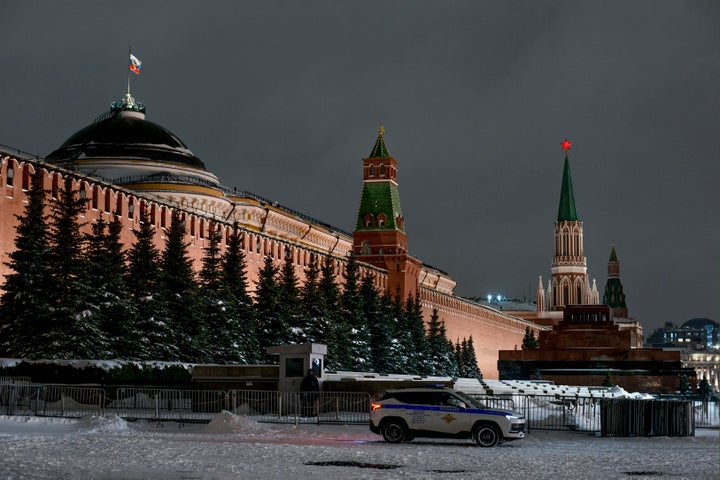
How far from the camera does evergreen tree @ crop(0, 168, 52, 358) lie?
3189 centimetres

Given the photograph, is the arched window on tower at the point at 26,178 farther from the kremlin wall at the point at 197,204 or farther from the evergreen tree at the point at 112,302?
the evergreen tree at the point at 112,302

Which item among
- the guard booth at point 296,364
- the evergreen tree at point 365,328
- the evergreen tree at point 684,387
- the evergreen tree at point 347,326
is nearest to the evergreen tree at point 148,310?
the guard booth at point 296,364

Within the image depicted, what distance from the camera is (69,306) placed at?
106 feet

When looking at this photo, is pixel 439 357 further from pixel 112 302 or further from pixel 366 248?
pixel 112 302

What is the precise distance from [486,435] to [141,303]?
18531 millimetres

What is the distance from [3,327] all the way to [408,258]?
176ft

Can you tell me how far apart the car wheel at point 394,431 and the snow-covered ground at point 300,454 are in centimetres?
26

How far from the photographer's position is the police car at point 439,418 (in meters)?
20.0

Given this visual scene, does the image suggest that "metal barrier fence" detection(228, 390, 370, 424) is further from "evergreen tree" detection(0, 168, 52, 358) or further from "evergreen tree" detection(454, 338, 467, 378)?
"evergreen tree" detection(454, 338, 467, 378)

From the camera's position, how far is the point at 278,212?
84.9 m

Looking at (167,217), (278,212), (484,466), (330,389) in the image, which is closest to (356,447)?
(484,466)

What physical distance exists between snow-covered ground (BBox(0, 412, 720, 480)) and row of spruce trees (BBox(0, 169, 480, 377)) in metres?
9.09

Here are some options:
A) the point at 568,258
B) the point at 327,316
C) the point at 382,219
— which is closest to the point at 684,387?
the point at 327,316

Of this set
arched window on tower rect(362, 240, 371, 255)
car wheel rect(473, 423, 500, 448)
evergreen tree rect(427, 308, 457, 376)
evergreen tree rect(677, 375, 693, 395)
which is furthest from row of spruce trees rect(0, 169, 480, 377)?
arched window on tower rect(362, 240, 371, 255)
